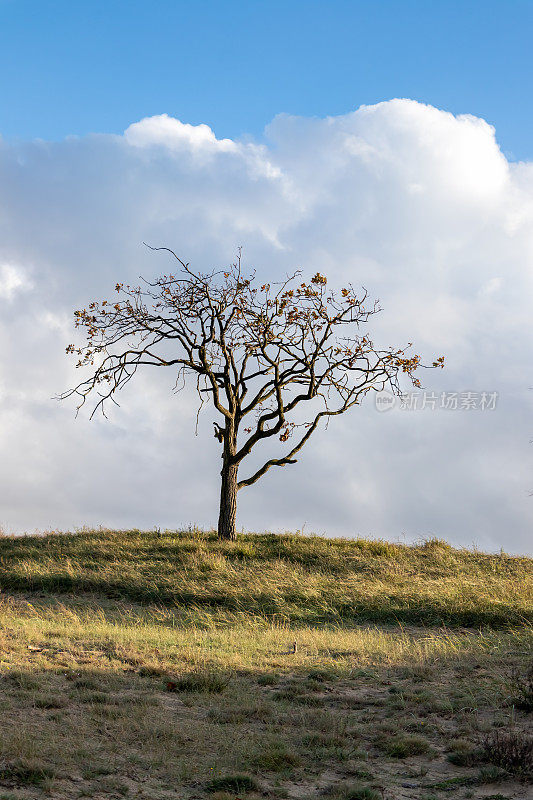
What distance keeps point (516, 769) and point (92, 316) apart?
1985 centimetres

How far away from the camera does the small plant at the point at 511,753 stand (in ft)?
21.2

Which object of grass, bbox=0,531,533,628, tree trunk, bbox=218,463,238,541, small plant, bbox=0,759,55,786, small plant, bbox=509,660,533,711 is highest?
tree trunk, bbox=218,463,238,541

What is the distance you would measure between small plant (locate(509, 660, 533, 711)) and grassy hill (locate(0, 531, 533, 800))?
2 centimetres

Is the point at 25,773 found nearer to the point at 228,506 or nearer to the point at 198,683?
the point at 198,683

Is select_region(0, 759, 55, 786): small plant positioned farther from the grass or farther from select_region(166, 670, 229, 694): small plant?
the grass

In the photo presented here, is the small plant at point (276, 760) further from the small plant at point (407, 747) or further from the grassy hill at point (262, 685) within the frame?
the small plant at point (407, 747)

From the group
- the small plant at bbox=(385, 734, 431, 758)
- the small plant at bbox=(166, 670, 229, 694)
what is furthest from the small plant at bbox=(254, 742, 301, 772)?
the small plant at bbox=(166, 670, 229, 694)

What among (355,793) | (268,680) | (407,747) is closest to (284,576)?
(268,680)

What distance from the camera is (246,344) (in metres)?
23.0

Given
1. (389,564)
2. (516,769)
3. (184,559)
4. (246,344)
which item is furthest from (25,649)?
(246,344)

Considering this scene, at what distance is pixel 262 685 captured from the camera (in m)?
9.07

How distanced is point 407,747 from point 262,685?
8.68 ft

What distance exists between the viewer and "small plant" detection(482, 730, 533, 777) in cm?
645

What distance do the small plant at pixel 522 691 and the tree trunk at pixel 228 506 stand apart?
1432cm
